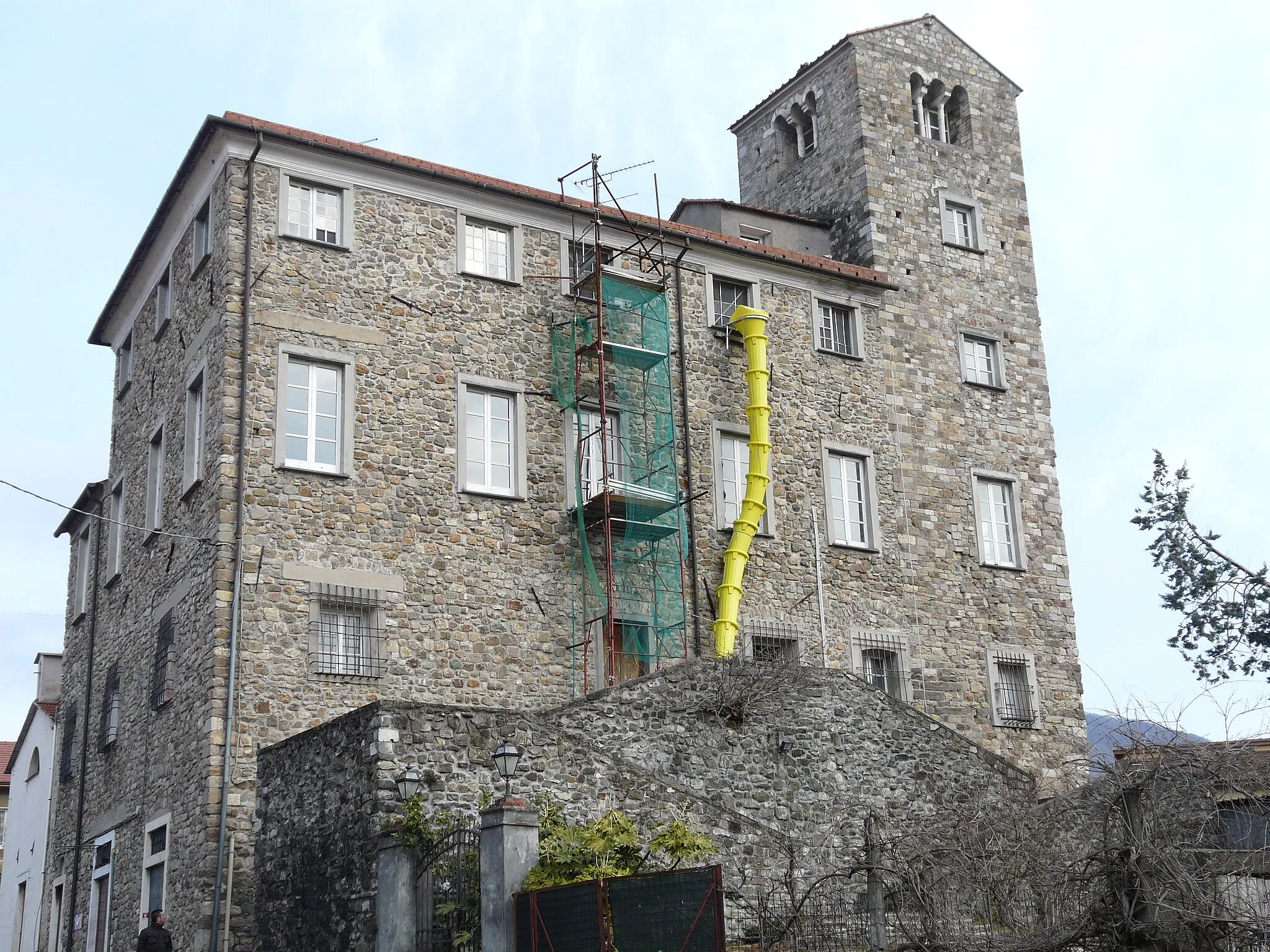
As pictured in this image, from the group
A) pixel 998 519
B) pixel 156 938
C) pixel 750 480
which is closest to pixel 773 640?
pixel 750 480

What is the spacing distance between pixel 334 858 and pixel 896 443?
1316 cm

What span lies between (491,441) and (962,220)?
444 inches

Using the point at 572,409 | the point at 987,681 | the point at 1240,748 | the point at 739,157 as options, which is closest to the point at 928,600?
the point at 987,681

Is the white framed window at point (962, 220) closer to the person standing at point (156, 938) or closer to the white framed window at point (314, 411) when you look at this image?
the white framed window at point (314, 411)

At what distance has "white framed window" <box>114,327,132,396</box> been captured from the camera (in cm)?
2514

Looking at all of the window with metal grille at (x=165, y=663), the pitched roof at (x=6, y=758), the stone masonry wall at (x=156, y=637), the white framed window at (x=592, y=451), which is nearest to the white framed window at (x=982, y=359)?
the white framed window at (x=592, y=451)

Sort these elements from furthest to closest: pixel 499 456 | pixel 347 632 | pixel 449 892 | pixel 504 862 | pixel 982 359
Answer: pixel 982 359 < pixel 499 456 < pixel 347 632 < pixel 449 892 < pixel 504 862

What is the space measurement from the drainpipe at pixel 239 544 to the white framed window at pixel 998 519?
12698 mm

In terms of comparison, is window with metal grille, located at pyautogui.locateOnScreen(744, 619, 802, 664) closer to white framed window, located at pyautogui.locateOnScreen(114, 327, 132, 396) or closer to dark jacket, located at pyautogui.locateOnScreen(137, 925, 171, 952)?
dark jacket, located at pyautogui.locateOnScreen(137, 925, 171, 952)

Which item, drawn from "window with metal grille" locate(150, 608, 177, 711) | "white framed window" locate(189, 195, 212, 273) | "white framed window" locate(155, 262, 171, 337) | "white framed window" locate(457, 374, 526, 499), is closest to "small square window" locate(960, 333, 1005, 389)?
"white framed window" locate(457, 374, 526, 499)

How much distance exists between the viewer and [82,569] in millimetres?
26688

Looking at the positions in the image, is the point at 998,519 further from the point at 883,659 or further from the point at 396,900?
the point at 396,900

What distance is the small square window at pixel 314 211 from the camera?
68.0ft

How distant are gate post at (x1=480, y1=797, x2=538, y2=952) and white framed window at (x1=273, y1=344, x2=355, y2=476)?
25.9 ft
